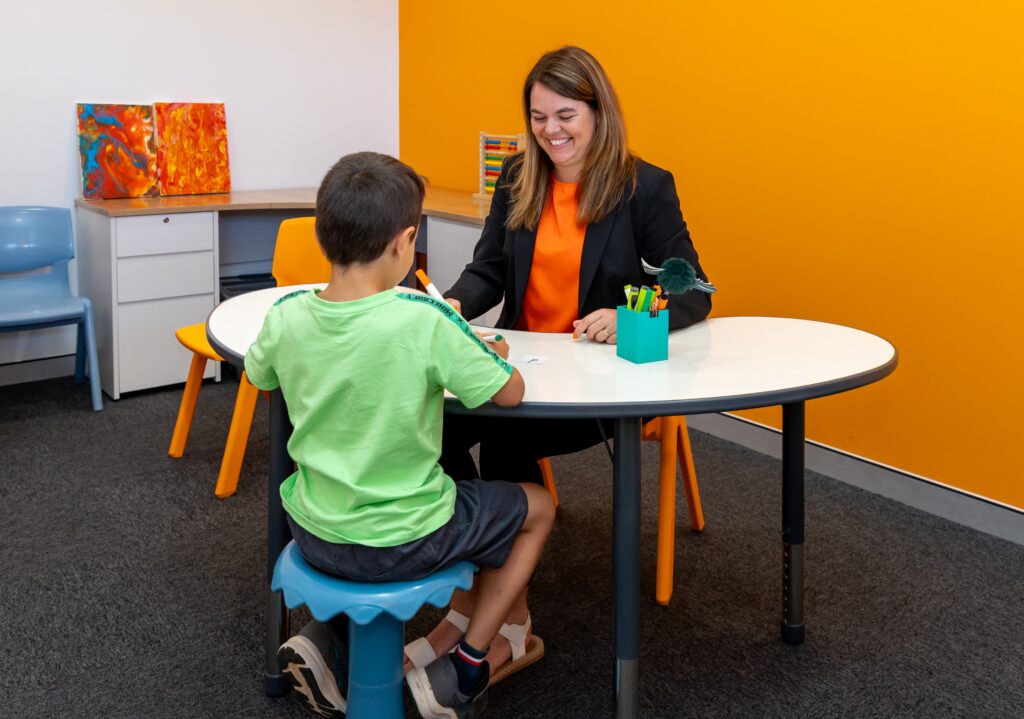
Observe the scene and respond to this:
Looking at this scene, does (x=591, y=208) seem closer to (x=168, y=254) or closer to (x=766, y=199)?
(x=766, y=199)

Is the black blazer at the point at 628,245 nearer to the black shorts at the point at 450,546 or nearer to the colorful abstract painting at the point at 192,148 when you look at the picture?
the black shorts at the point at 450,546

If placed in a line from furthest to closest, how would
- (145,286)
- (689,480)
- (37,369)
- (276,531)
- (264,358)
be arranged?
(37,369) < (145,286) < (689,480) < (276,531) < (264,358)

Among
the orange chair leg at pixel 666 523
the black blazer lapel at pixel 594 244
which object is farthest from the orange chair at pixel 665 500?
the black blazer lapel at pixel 594 244

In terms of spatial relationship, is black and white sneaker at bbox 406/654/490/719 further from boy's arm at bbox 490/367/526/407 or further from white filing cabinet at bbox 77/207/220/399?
white filing cabinet at bbox 77/207/220/399

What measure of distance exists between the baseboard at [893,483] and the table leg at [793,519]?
94 centimetres

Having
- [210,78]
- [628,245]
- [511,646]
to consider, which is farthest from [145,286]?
[511,646]

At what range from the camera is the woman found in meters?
2.20

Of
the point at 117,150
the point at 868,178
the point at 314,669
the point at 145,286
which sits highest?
the point at 117,150

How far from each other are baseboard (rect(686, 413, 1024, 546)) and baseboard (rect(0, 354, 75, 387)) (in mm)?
2577

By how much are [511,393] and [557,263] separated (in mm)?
789

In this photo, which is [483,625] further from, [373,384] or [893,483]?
[893,483]

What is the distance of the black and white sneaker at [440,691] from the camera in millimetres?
1845

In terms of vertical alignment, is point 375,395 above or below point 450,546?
above

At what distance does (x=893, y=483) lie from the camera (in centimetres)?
317
